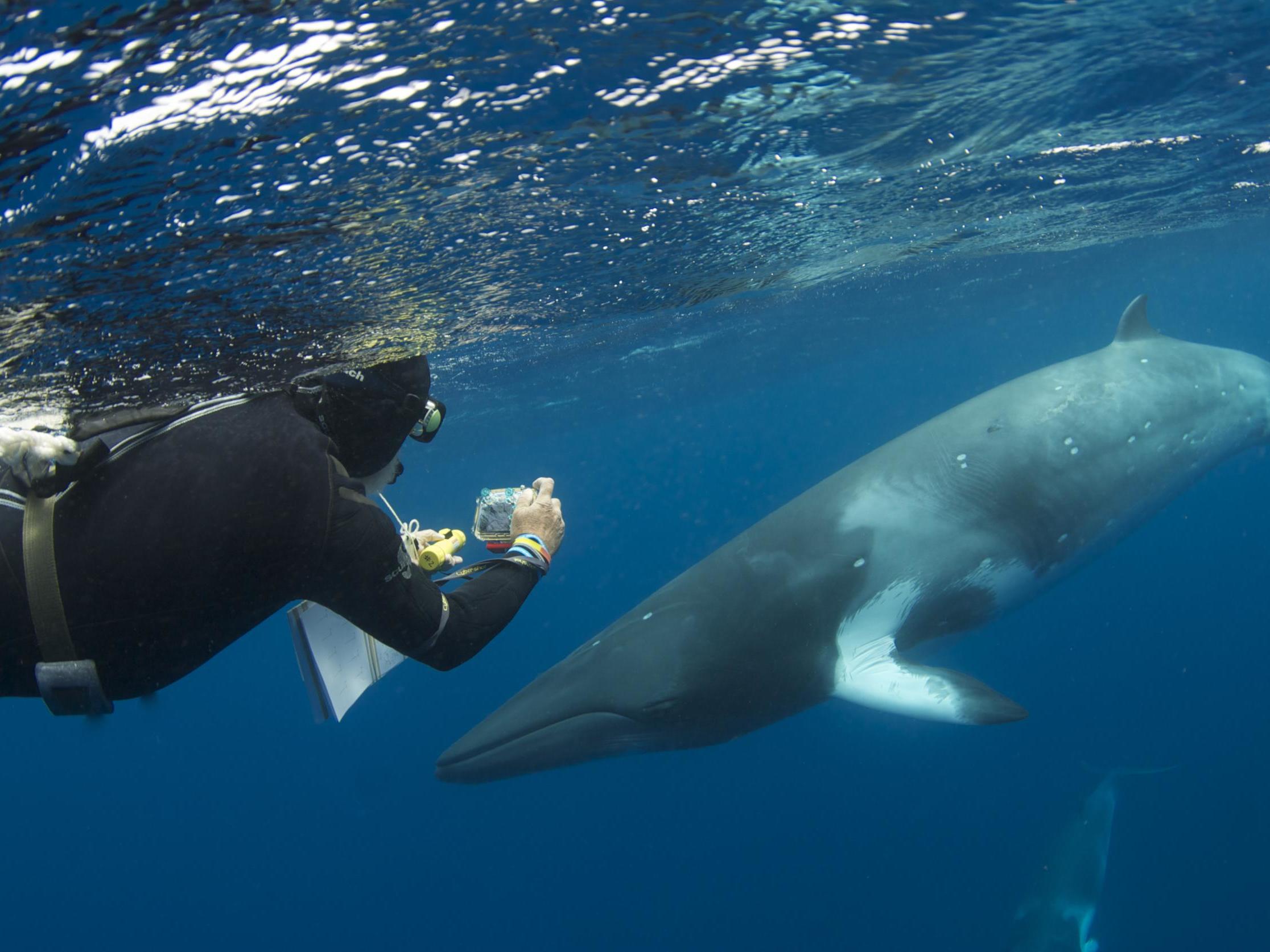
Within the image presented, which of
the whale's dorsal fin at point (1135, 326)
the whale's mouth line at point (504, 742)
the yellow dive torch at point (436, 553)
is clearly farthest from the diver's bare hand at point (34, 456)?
the whale's dorsal fin at point (1135, 326)

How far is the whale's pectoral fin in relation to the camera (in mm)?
7504

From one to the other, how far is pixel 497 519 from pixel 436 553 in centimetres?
44

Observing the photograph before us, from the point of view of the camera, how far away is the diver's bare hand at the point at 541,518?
15.5 feet

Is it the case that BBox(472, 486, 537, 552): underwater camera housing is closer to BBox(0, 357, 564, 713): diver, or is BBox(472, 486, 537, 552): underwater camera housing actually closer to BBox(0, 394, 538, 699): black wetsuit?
BBox(0, 357, 564, 713): diver

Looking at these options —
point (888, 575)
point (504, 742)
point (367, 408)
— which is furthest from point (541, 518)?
point (888, 575)

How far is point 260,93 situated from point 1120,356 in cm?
1058

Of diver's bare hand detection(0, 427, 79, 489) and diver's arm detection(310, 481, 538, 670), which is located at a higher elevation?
diver's bare hand detection(0, 427, 79, 489)

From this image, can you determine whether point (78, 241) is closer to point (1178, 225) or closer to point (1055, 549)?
point (1055, 549)

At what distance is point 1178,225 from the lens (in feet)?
74.0

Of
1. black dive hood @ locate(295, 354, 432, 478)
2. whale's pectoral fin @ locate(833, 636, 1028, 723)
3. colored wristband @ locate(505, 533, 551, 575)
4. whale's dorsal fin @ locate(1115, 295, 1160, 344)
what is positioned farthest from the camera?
whale's dorsal fin @ locate(1115, 295, 1160, 344)

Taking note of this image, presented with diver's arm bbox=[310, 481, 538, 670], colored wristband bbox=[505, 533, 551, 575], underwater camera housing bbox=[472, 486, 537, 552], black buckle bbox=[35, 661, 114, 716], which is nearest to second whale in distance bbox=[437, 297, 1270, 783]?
underwater camera housing bbox=[472, 486, 537, 552]

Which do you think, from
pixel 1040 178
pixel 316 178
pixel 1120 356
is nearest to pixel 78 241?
pixel 316 178

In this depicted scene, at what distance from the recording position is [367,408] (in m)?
4.18

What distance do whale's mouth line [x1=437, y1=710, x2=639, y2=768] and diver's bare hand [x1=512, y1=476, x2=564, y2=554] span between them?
140 inches
